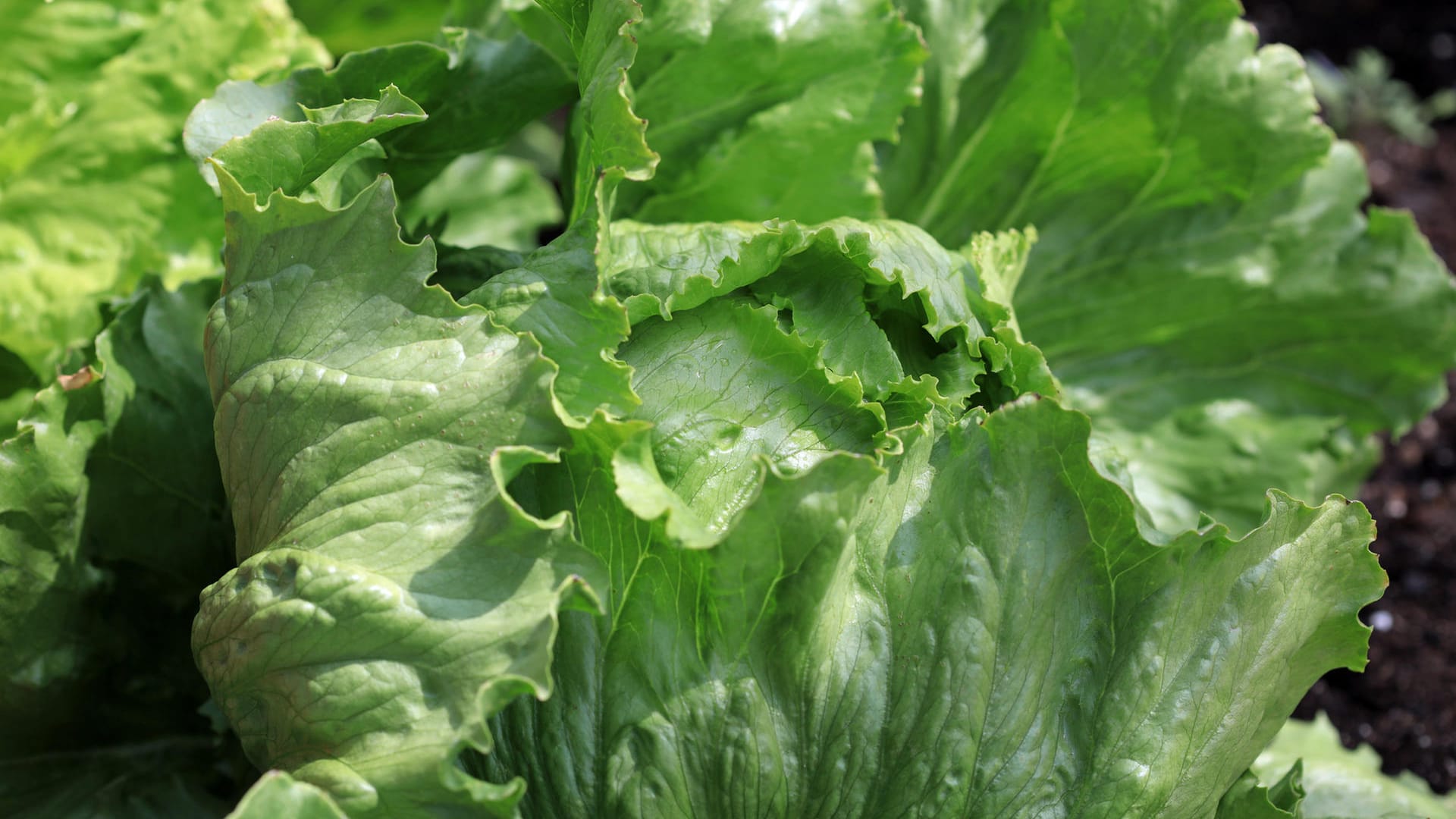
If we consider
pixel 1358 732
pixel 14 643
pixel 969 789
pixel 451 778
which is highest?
pixel 451 778

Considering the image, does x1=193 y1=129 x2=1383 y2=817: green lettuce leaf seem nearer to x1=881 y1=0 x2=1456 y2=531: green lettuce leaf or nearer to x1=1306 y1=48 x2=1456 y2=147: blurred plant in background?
x1=881 y1=0 x2=1456 y2=531: green lettuce leaf

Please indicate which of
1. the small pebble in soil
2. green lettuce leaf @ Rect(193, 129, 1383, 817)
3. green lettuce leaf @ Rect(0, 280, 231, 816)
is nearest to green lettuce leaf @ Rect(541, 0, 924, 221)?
green lettuce leaf @ Rect(193, 129, 1383, 817)

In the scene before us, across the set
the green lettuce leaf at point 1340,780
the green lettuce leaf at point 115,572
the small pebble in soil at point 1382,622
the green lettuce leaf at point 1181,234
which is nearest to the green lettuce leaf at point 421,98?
the green lettuce leaf at point 115,572

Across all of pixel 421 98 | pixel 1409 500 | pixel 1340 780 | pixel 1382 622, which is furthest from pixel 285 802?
pixel 1409 500

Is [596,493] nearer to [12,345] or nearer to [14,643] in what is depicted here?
[14,643]

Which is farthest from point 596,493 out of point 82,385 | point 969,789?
point 82,385

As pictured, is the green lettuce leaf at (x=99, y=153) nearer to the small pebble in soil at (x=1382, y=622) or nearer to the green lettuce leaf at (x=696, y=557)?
the green lettuce leaf at (x=696, y=557)
